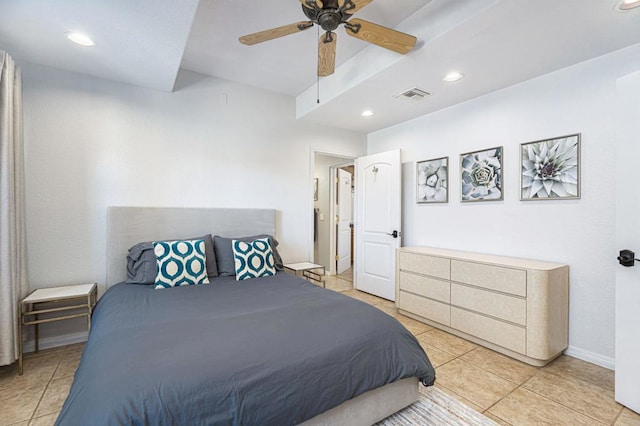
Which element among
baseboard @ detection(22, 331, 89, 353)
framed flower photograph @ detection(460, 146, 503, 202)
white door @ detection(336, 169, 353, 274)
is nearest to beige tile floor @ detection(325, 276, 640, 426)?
framed flower photograph @ detection(460, 146, 503, 202)

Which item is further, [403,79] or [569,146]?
[403,79]

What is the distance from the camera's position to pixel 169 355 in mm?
1240

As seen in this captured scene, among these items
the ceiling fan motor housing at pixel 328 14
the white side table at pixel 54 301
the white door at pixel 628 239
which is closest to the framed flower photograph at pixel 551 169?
the white door at pixel 628 239

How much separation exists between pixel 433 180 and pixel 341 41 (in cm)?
194

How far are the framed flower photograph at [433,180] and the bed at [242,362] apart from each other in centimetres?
211

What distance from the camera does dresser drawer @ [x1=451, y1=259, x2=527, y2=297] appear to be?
2.33 meters

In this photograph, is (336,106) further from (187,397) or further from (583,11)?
(187,397)

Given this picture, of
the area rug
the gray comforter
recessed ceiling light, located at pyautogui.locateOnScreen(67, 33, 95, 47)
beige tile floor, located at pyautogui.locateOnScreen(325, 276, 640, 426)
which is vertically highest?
recessed ceiling light, located at pyautogui.locateOnScreen(67, 33, 95, 47)

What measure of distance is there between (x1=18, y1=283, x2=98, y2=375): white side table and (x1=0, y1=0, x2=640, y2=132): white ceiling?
194 cm

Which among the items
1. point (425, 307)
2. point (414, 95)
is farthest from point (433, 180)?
point (425, 307)

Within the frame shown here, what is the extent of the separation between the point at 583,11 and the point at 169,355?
9.79ft

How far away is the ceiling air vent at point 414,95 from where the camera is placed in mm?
2920

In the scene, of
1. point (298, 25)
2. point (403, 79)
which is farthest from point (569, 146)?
point (298, 25)

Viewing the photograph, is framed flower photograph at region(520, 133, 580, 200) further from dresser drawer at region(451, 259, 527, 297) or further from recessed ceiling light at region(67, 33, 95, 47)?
recessed ceiling light at region(67, 33, 95, 47)
